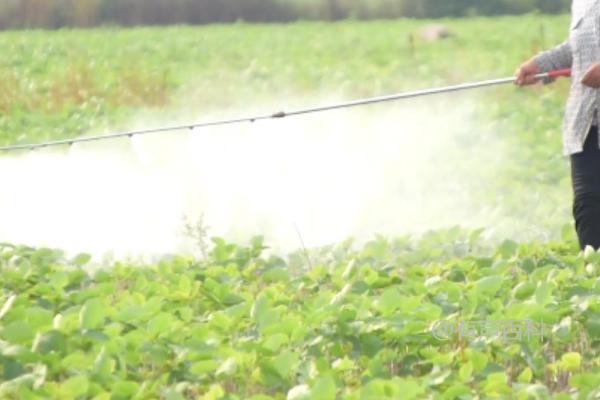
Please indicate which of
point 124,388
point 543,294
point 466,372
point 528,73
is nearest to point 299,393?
point 124,388

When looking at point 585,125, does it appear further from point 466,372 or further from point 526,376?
point 466,372

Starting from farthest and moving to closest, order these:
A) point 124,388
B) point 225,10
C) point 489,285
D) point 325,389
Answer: point 225,10
point 489,285
point 124,388
point 325,389

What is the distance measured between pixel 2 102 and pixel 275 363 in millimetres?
10595

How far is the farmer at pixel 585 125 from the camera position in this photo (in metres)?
6.62

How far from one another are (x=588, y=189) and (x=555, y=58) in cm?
57

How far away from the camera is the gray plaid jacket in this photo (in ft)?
21.7

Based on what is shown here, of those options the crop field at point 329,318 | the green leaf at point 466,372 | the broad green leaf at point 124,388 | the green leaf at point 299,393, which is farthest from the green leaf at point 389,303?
the broad green leaf at point 124,388

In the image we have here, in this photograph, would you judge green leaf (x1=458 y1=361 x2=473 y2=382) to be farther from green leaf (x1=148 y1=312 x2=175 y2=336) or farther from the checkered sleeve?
the checkered sleeve

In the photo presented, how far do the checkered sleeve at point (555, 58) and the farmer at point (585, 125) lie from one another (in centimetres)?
15

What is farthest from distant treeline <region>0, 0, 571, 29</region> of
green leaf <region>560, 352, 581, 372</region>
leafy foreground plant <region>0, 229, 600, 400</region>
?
green leaf <region>560, 352, 581, 372</region>

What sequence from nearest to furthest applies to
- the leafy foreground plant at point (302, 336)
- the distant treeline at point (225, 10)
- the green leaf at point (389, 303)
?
the leafy foreground plant at point (302, 336) < the green leaf at point (389, 303) < the distant treeline at point (225, 10)

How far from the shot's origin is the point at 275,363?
463 centimetres

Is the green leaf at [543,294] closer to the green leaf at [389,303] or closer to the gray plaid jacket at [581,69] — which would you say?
the green leaf at [389,303]

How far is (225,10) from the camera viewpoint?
24625mm
